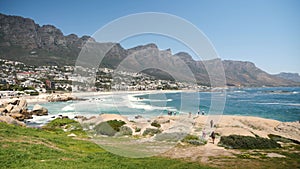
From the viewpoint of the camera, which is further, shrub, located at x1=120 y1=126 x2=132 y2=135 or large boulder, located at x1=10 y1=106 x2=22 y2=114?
large boulder, located at x1=10 y1=106 x2=22 y2=114

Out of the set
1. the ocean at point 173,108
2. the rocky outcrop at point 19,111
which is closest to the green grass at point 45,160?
the ocean at point 173,108

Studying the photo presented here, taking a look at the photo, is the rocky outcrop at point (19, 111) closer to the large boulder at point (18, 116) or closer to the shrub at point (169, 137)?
the large boulder at point (18, 116)

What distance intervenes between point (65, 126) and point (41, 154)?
767 inches

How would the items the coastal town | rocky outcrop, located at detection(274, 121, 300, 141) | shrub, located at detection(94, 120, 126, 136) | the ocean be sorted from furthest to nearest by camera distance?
the coastal town
the ocean
rocky outcrop, located at detection(274, 121, 300, 141)
shrub, located at detection(94, 120, 126, 136)

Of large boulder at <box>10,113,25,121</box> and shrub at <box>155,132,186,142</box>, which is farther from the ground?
shrub at <box>155,132,186,142</box>

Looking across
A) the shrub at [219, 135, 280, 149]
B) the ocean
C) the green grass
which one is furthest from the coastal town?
the green grass

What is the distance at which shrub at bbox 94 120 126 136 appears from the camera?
81.9 feet

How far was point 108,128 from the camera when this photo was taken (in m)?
25.6

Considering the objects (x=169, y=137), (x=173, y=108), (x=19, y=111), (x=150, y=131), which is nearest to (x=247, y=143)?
(x=169, y=137)

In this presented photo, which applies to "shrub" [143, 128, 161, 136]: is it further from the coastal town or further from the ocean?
the coastal town

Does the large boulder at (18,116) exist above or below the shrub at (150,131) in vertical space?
below

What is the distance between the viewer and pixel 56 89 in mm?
116750

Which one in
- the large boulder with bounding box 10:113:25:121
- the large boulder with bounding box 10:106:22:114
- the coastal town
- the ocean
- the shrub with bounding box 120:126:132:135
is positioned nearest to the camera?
the shrub with bounding box 120:126:132:135

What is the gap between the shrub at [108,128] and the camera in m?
25.0
